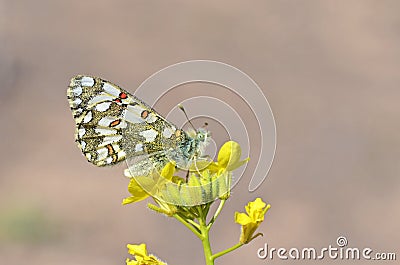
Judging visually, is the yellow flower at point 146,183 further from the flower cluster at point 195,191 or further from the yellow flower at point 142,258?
the yellow flower at point 142,258

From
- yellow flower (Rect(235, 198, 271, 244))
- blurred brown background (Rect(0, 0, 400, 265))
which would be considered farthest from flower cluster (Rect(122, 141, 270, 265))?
blurred brown background (Rect(0, 0, 400, 265))

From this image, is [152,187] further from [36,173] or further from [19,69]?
[19,69]

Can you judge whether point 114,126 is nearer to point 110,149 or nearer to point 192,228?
point 110,149

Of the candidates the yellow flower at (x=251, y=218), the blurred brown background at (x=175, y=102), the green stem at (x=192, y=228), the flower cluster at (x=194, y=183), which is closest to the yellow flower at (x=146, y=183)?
the flower cluster at (x=194, y=183)

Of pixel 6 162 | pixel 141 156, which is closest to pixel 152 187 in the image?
pixel 141 156

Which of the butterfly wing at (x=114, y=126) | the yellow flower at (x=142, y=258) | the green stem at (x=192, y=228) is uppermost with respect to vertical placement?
the butterfly wing at (x=114, y=126)

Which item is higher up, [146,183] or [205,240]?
[146,183]

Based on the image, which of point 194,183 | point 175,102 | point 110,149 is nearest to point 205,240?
point 194,183
